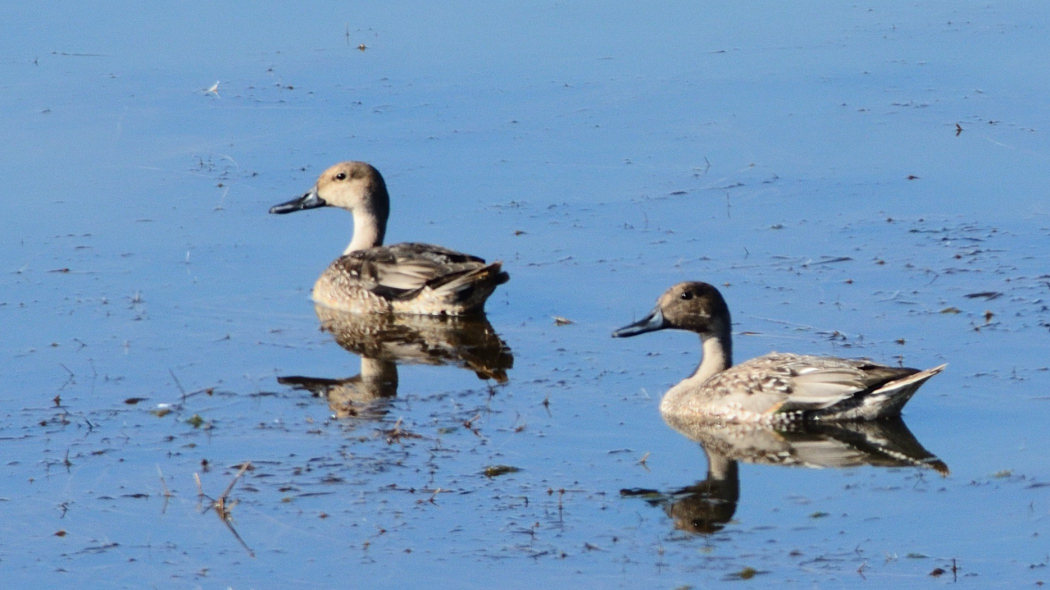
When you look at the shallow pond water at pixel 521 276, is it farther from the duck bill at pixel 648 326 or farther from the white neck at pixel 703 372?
the duck bill at pixel 648 326

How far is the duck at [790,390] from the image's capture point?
31.0 feet

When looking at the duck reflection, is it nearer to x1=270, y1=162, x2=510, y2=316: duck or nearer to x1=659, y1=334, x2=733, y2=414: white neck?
x1=270, y1=162, x2=510, y2=316: duck

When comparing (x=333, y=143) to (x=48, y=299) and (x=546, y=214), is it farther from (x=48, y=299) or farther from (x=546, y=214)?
(x=48, y=299)

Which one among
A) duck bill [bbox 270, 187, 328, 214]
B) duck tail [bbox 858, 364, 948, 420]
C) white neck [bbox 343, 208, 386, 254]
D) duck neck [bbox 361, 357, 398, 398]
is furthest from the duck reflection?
duck tail [bbox 858, 364, 948, 420]

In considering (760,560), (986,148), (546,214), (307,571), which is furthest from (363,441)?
(986,148)

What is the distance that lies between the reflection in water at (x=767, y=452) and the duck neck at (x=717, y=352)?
1.81 ft

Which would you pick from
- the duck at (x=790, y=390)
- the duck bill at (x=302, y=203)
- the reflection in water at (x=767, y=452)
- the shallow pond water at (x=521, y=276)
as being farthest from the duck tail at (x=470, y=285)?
the reflection in water at (x=767, y=452)

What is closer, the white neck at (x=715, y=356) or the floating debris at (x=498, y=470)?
the floating debris at (x=498, y=470)

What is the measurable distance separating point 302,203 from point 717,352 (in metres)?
4.63

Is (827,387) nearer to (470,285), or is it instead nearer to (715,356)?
(715,356)

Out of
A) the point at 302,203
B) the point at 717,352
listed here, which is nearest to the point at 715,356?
the point at 717,352

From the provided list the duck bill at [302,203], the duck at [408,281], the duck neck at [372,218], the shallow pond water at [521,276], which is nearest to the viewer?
the shallow pond water at [521,276]

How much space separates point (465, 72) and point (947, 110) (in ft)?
16.6

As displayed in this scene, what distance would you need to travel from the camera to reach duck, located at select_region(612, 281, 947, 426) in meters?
9.46
